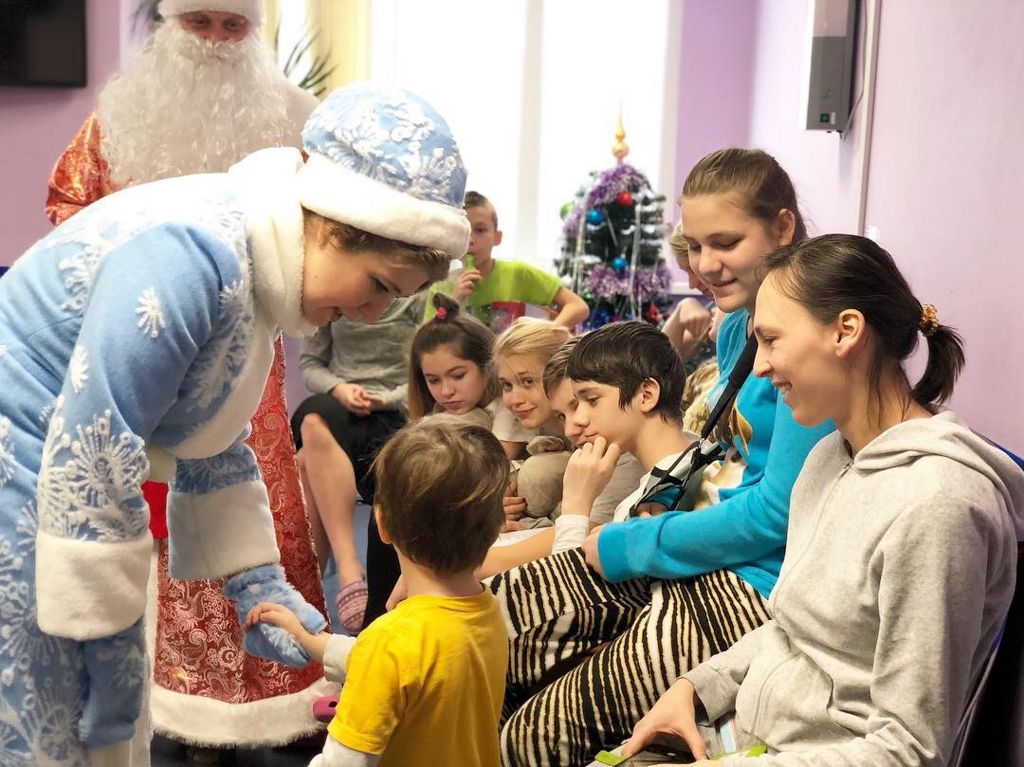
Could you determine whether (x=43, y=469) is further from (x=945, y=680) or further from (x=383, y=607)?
(x=383, y=607)

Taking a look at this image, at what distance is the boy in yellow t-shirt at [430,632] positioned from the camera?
1464 millimetres

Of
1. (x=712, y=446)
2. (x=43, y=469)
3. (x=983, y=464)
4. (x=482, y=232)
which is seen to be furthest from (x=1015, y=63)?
(x=482, y=232)

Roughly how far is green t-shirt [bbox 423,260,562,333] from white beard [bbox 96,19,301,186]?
148 centimetres

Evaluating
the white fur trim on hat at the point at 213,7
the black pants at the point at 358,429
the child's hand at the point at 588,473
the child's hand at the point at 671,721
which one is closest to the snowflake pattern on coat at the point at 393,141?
the child's hand at the point at 671,721

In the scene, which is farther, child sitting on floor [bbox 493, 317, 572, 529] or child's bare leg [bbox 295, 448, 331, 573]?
child's bare leg [bbox 295, 448, 331, 573]

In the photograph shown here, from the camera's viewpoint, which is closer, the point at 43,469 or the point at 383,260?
the point at 43,469

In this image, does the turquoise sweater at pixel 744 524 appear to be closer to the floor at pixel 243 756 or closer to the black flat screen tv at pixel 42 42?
the floor at pixel 243 756

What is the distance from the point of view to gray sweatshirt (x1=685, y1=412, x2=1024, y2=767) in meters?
1.29

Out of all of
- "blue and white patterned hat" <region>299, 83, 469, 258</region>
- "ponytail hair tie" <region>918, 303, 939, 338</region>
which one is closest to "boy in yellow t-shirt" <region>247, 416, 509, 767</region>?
"blue and white patterned hat" <region>299, 83, 469, 258</region>

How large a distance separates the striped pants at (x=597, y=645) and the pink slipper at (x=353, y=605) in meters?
1.16

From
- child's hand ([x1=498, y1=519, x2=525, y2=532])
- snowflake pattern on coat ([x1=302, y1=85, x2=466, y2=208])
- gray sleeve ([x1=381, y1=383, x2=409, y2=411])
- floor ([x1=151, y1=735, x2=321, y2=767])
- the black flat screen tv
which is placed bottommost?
floor ([x1=151, y1=735, x2=321, y2=767])

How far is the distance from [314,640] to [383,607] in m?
1.35

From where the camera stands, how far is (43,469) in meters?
1.21

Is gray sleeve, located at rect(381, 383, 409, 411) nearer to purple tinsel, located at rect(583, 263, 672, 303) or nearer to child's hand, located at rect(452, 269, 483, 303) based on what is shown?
child's hand, located at rect(452, 269, 483, 303)
